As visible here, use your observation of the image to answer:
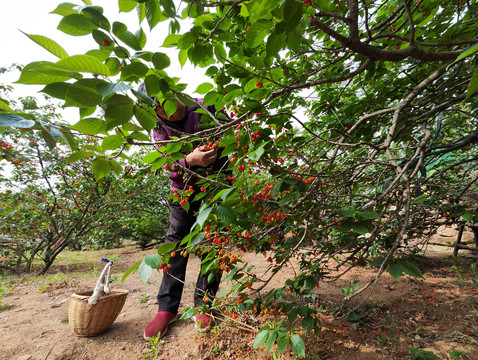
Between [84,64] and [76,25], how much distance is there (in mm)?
150

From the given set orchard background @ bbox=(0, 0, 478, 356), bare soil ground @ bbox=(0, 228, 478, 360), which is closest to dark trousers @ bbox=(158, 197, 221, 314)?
bare soil ground @ bbox=(0, 228, 478, 360)

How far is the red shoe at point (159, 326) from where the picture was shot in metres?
1.78

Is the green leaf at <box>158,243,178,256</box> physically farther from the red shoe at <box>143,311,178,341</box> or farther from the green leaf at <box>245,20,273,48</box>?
the red shoe at <box>143,311,178,341</box>

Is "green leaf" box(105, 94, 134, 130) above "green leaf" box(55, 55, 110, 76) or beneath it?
beneath

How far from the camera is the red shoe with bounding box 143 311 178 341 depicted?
5.85 feet

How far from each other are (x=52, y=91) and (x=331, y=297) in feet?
9.26

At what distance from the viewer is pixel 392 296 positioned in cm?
232

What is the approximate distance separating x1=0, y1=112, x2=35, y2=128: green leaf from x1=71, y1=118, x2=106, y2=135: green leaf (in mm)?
150

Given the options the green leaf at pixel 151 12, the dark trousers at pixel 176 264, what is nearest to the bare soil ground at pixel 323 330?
the dark trousers at pixel 176 264

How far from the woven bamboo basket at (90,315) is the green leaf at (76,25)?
2012 millimetres

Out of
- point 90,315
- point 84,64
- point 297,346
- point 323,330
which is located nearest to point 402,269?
point 297,346

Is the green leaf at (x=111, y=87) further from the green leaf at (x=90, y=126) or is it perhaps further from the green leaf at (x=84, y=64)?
the green leaf at (x=90, y=126)

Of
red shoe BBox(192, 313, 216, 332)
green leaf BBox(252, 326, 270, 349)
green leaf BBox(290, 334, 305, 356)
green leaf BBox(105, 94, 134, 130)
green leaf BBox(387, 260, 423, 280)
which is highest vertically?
green leaf BBox(105, 94, 134, 130)

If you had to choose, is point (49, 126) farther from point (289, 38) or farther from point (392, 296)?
point (392, 296)
